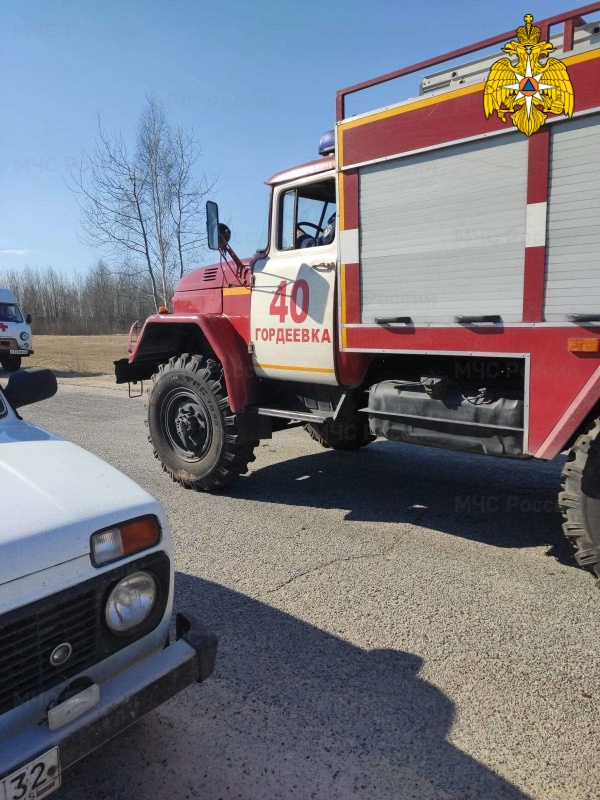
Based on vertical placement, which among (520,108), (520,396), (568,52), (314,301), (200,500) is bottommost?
(200,500)

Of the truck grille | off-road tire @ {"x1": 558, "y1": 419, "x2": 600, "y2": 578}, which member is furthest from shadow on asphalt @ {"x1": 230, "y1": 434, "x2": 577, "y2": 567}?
the truck grille

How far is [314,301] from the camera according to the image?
463 cm

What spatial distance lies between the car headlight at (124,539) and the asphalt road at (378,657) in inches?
36.7

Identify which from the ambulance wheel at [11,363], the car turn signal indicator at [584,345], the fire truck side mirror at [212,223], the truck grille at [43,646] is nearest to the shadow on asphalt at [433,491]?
the car turn signal indicator at [584,345]

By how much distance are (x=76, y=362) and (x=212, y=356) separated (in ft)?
53.9

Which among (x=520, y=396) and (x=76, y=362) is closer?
(x=520, y=396)

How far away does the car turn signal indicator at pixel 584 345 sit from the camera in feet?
10.4

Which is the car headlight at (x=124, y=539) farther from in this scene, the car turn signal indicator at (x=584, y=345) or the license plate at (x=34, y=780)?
the car turn signal indicator at (x=584, y=345)

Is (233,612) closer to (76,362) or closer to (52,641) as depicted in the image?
(52,641)

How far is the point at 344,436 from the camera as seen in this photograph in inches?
257

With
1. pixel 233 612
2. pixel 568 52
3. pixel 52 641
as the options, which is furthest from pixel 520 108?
pixel 52 641

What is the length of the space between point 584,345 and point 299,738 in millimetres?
2454

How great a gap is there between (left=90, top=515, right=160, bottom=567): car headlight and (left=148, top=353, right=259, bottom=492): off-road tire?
3159mm

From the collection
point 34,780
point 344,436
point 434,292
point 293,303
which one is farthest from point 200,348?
point 34,780
